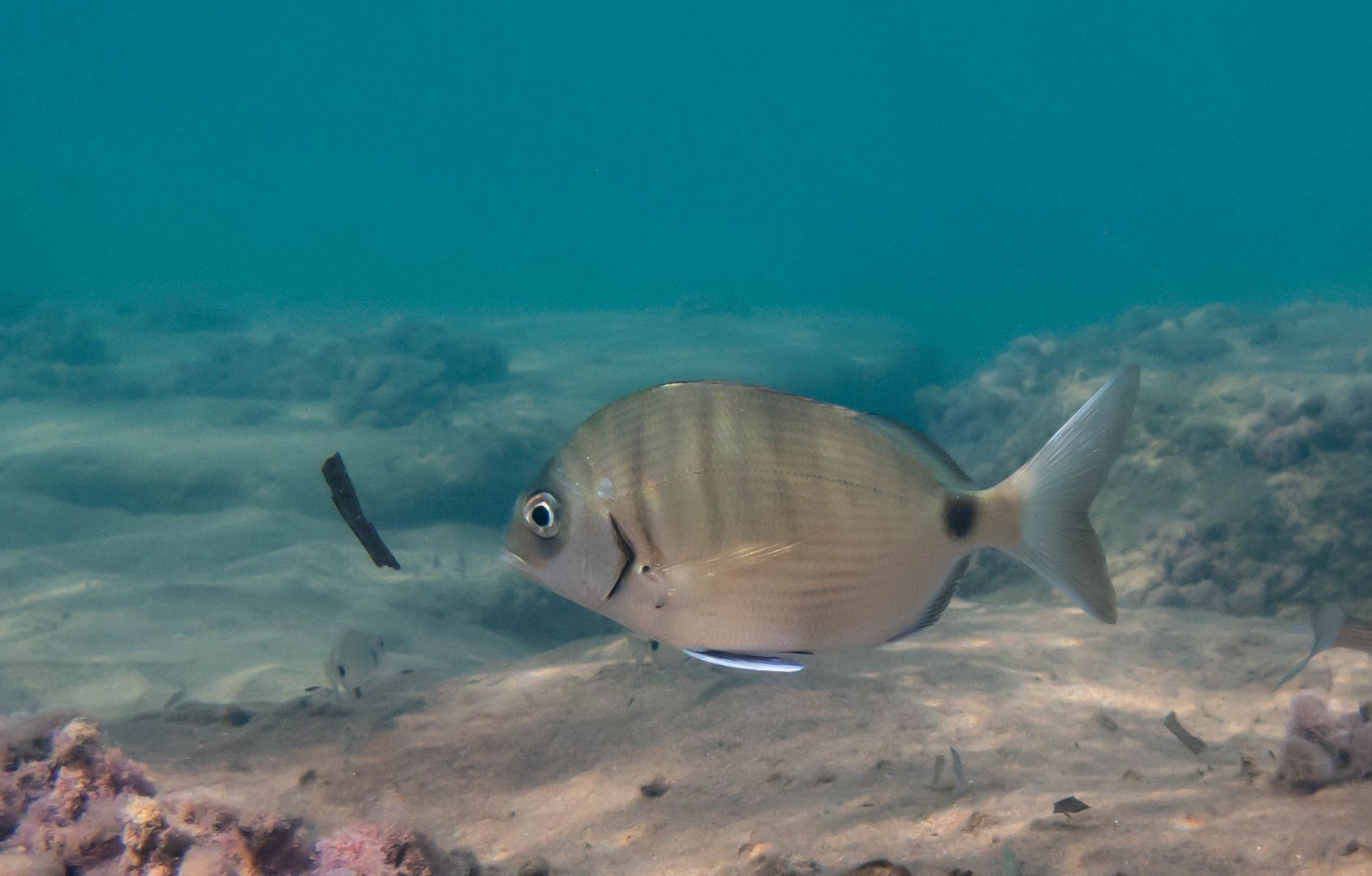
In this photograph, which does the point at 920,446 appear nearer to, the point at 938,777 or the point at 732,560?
the point at 732,560

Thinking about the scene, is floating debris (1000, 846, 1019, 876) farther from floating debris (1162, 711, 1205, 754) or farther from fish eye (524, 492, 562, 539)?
floating debris (1162, 711, 1205, 754)

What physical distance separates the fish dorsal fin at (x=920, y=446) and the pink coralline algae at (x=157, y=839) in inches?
67.4

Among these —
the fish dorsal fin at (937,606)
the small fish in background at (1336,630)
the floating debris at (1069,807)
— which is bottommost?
the floating debris at (1069,807)

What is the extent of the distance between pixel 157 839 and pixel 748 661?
1668 mm

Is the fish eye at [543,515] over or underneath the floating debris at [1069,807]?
over

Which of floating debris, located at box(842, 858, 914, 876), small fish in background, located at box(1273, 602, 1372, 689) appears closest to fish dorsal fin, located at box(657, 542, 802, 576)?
floating debris, located at box(842, 858, 914, 876)

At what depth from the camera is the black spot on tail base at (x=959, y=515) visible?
1.61 m

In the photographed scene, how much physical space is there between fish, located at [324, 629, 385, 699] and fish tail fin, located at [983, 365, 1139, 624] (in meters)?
4.28

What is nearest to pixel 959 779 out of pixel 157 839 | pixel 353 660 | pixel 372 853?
pixel 372 853

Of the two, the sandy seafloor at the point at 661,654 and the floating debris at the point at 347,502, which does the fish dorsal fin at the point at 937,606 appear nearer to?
the sandy seafloor at the point at 661,654

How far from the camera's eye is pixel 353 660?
472cm

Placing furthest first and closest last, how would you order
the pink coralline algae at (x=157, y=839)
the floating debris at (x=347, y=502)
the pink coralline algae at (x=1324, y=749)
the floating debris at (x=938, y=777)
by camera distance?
1. the floating debris at (x=938, y=777)
2. the pink coralline algae at (x=1324, y=749)
3. the floating debris at (x=347, y=502)
4. the pink coralline algae at (x=157, y=839)

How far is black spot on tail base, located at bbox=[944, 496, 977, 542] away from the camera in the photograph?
5.27 ft

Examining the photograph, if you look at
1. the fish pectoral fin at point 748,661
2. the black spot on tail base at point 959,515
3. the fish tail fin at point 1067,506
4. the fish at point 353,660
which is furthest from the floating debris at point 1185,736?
the fish at point 353,660
